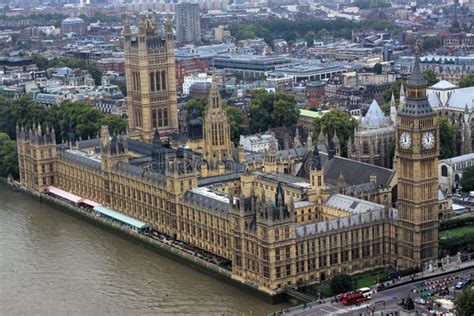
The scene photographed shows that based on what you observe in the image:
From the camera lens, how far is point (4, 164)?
125 metres

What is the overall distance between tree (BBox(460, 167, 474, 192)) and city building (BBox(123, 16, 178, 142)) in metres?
39.7

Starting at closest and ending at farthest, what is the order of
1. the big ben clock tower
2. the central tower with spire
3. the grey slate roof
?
the big ben clock tower
the central tower with spire
the grey slate roof

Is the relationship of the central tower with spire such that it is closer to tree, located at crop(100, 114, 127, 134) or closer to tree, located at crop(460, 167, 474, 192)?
tree, located at crop(460, 167, 474, 192)

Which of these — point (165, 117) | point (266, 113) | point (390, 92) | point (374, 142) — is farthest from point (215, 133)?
point (390, 92)

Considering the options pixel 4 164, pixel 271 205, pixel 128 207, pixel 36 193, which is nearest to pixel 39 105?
pixel 4 164

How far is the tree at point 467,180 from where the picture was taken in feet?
342

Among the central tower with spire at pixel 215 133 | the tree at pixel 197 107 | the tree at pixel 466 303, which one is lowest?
the tree at pixel 466 303

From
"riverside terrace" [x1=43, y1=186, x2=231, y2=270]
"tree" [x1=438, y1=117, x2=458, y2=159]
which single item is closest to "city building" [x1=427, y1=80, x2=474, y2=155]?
"tree" [x1=438, y1=117, x2=458, y2=159]

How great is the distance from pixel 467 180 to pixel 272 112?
139 ft

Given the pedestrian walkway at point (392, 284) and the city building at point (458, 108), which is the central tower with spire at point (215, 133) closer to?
the pedestrian walkway at point (392, 284)

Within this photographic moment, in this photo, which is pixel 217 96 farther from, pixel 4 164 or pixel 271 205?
pixel 4 164

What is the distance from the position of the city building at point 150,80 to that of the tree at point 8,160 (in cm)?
1576

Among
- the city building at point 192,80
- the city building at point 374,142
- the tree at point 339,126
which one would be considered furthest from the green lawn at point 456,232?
the city building at point 192,80

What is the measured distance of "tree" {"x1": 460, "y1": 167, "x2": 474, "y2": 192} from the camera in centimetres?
10425
